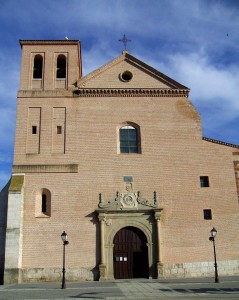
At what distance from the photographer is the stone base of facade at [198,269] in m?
21.6

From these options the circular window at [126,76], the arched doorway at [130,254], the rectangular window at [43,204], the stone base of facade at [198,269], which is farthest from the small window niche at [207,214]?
the circular window at [126,76]

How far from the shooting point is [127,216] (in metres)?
22.4

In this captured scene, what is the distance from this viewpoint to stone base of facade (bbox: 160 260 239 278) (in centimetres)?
2158

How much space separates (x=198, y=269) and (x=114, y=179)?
7219mm

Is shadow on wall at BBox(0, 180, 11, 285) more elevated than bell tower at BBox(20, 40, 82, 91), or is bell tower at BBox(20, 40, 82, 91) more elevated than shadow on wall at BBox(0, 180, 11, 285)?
bell tower at BBox(20, 40, 82, 91)

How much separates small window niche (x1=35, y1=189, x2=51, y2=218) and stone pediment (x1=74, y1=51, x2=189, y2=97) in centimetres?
694

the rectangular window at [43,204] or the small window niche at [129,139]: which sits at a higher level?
the small window niche at [129,139]

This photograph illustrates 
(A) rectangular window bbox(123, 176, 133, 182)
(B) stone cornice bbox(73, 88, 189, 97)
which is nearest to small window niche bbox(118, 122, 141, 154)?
(A) rectangular window bbox(123, 176, 133, 182)

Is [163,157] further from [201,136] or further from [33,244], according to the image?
[33,244]

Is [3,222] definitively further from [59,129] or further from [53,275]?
[59,129]

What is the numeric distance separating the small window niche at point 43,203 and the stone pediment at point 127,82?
22.8 ft

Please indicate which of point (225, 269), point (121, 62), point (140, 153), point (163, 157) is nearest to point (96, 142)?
point (140, 153)

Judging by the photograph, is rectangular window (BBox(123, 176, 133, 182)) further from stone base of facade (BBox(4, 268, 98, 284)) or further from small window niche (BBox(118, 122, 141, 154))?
stone base of facade (BBox(4, 268, 98, 284))

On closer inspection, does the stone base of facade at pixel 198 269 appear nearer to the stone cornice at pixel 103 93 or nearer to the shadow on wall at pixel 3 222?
the shadow on wall at pixel 3 222
